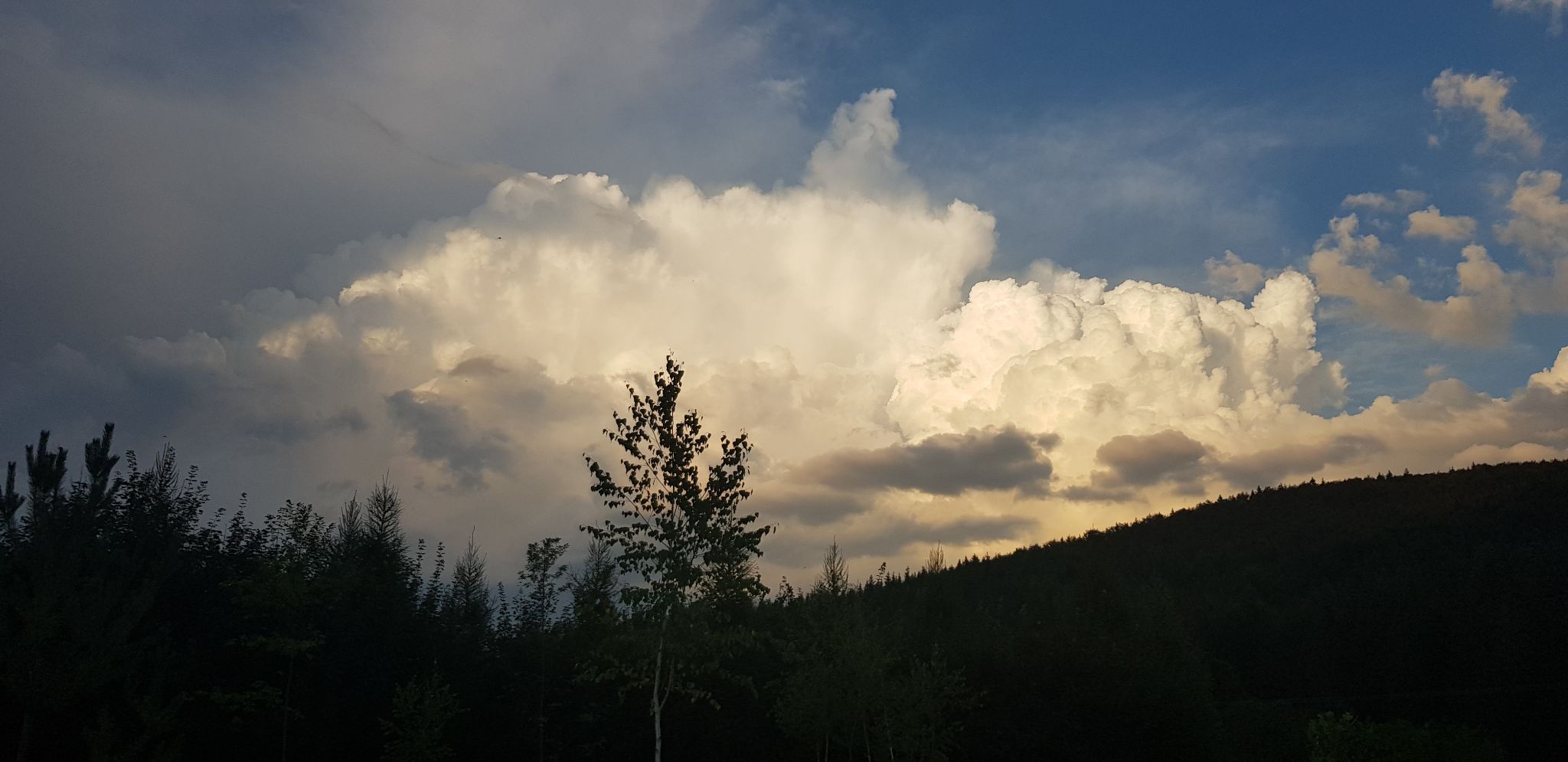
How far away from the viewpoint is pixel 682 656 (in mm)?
26266

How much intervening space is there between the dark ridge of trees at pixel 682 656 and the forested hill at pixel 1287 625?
7.9 inches

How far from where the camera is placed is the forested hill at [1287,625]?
1609 inches

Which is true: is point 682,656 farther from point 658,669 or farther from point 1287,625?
point 1287,625

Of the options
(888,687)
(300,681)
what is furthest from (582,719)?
(888,687)

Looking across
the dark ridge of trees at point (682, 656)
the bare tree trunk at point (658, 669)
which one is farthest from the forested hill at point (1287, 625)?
the bare tree trunk at point (658, 669)

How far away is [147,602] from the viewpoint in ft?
94.3

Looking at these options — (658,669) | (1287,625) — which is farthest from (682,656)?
(1287,625)

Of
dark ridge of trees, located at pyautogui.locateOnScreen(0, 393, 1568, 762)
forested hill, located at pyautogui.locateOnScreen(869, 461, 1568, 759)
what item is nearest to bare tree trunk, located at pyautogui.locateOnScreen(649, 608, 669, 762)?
dark ridge of trees, located at pyautogui.locateOnScreen(0, 393, 1568, 762)

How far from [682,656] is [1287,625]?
56.4 metres

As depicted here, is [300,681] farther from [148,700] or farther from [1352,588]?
[1352,588]

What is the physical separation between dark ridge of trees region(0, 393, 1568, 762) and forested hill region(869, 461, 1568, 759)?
0.20 meters

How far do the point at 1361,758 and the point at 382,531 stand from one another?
46515 mm

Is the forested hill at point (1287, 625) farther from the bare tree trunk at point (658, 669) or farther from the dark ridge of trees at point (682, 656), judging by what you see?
the bare tree trunk at point (658, 669)

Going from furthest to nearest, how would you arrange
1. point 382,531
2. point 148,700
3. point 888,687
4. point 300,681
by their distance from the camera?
point 382,531, point 300,681, point 888,687, point 148,700
